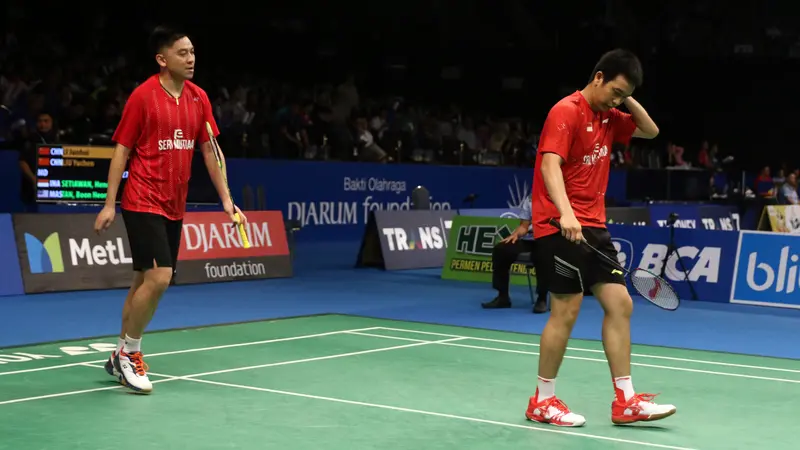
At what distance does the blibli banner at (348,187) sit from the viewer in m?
20.1

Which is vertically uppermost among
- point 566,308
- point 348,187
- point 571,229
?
point 571,229

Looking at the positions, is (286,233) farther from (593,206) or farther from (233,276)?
(593,206)

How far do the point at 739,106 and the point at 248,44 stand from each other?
1641cm

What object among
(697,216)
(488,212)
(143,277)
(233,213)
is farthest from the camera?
(697,216)

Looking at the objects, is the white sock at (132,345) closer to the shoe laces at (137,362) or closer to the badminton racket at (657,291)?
the shoe laces at (137,362)

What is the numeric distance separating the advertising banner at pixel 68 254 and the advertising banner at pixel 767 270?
6.97m

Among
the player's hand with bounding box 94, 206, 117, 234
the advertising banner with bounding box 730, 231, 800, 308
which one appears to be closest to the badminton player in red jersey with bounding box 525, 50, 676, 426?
the player's hand with bounding box 94, 206, 117, 234

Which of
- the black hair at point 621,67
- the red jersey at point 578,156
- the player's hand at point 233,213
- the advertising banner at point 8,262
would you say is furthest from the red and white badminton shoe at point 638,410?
the advertising banner at point 8,262

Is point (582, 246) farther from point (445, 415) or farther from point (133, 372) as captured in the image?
point (133, 372)

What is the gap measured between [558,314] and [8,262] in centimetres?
808

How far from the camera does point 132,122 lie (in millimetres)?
7141

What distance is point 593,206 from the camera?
21.1 ft

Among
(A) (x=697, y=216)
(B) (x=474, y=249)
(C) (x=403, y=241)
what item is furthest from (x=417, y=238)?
(A) (x=697, y=216)

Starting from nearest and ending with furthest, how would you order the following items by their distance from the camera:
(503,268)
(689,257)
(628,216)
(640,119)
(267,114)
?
(640,119), (503,268), (689,257), (628,216), (267,114)
